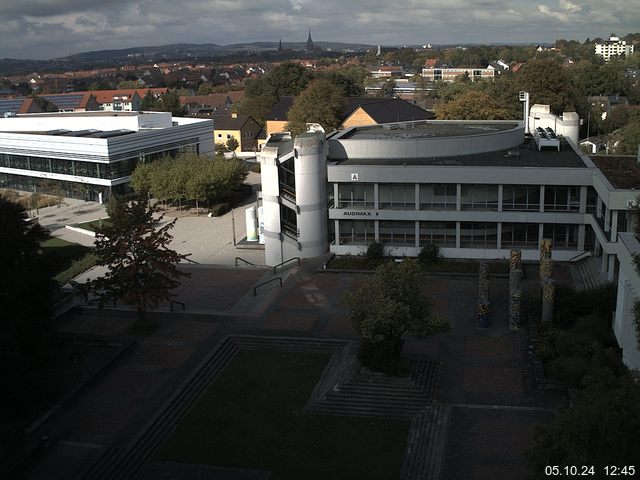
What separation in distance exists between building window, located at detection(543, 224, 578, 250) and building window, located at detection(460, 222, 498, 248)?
9.26 ft

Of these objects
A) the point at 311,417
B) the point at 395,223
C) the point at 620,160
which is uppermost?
the point at 620,160

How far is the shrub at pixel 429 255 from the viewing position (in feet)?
131

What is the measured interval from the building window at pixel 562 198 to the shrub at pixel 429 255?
654cm

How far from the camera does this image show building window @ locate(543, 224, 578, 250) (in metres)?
39.5

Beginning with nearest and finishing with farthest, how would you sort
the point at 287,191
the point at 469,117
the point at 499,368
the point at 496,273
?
the point at 499,368 < the point at 496,273 < the point at 287,191 < the point at 469,117

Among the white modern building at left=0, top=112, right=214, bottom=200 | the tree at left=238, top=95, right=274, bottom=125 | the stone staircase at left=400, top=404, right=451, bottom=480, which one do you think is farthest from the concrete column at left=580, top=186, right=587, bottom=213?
the tree at left=238, top=95, right=274, bottom=125

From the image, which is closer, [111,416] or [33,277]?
[111,416]

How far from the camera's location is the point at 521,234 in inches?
1583

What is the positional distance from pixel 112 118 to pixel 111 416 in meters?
52.9

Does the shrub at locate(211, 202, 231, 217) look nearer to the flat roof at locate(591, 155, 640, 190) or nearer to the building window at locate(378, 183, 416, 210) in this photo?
the building window at locate(378, 183, 416, 210)

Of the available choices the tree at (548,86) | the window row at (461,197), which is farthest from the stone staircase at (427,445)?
the tree at (548,86)

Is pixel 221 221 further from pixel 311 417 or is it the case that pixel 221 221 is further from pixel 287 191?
pixel 311 417

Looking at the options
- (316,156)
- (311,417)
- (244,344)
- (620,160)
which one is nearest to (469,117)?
(620,160)

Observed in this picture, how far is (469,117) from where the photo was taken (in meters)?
68.0
